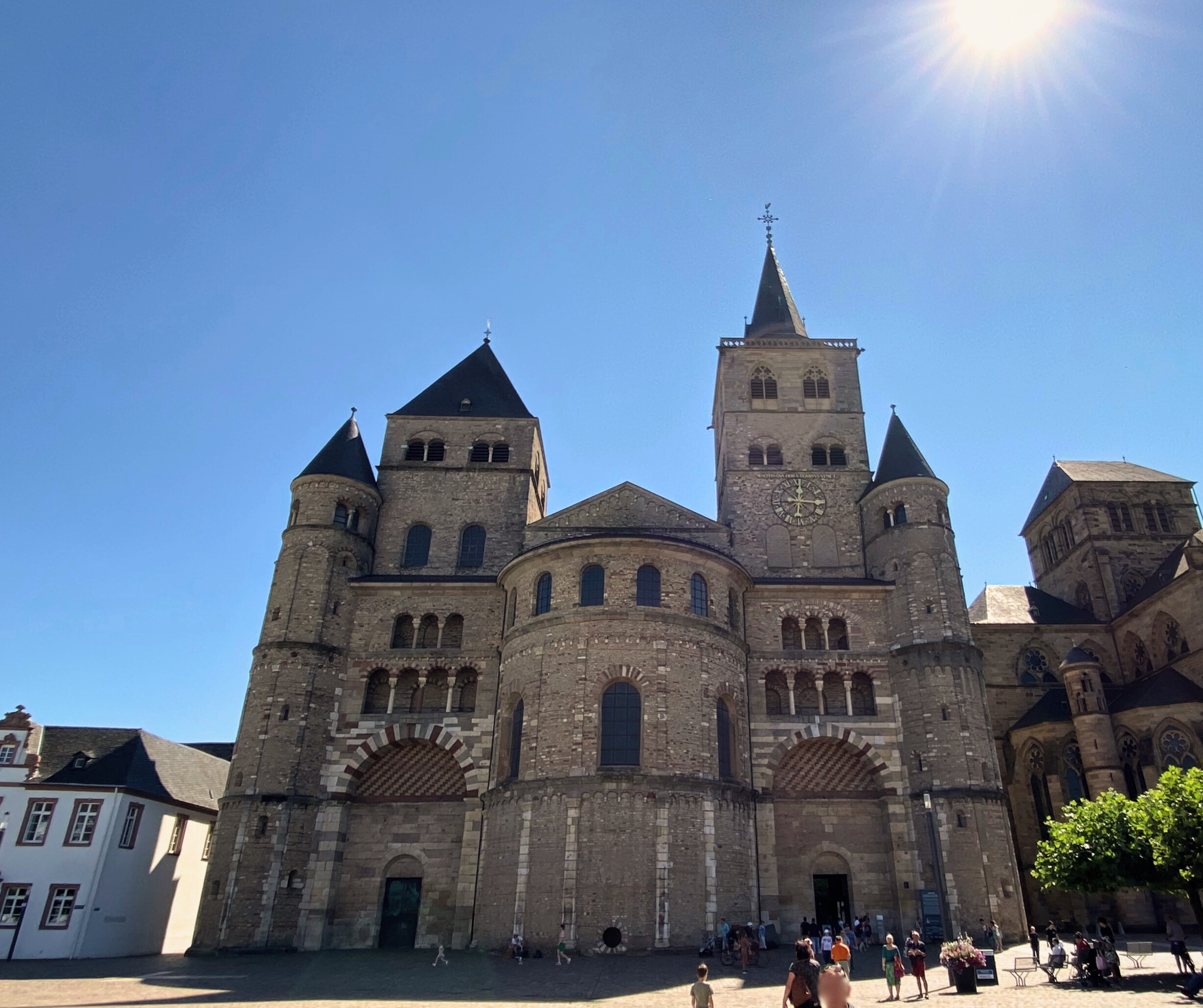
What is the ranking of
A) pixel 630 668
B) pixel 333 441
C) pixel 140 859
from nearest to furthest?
1. pixel 630 668
2. pixel 140 859
3. pixel 333 441

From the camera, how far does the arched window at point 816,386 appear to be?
39.8m

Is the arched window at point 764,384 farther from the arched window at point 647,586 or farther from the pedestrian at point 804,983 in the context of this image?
the pedestrian at point 804,983

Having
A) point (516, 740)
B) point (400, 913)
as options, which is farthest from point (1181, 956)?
point (400, 913)

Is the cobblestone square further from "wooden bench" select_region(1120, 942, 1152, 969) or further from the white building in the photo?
the white building

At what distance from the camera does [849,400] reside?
39.3 metres

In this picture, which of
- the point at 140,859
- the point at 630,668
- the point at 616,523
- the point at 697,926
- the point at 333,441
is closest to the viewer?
the point at 697,926

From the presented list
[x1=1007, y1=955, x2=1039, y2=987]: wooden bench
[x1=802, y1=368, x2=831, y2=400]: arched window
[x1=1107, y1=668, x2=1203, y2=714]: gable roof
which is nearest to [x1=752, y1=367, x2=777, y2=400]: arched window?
[x1=802, y1=368, x2=831, y2=400]: arched window

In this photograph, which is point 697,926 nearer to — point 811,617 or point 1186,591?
point 811,617

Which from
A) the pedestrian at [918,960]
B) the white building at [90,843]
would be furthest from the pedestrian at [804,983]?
the white building at [90,843]

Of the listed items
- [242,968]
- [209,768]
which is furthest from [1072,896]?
[209,768]

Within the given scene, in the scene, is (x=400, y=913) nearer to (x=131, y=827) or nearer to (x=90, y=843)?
(x=131, y=827)

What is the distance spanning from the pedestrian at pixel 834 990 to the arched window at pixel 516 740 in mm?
18232

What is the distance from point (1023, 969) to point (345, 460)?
1119 inches

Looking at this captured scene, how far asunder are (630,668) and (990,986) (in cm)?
1260
